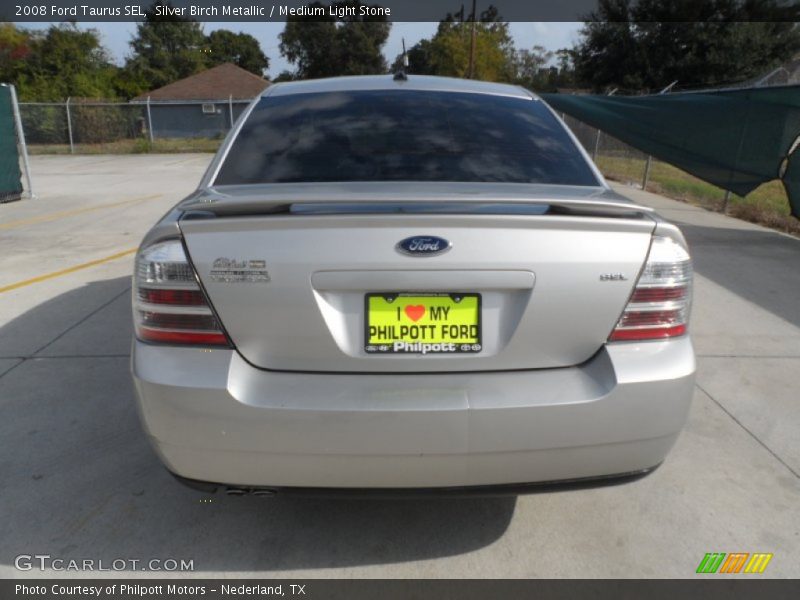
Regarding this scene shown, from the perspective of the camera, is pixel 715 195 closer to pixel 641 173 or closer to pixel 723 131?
pixel 641 173

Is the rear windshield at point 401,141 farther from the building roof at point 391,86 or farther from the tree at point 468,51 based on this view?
the tree at point 468,51

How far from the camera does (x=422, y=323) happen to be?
1977 millimetres

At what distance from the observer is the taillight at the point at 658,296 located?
6.70ft

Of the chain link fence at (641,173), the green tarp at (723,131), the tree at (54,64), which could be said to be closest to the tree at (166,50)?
the tree at (54,64)

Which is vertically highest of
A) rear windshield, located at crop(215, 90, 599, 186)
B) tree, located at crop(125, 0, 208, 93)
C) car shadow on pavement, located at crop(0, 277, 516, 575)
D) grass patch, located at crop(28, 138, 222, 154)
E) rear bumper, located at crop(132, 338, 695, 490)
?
tree, located at crop(125, 0, 208, 93)

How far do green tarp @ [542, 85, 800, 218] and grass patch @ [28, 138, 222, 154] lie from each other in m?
20.5

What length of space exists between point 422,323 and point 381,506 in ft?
3.46

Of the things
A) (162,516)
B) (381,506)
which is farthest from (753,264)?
(162,516)

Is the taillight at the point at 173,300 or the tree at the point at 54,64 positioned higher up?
the tree at the point at 54,64

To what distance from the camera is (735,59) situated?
3694 centimetres

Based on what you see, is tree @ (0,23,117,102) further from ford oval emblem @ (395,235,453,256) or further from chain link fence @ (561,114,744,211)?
ford oval emblem @ (395,235,453,256)

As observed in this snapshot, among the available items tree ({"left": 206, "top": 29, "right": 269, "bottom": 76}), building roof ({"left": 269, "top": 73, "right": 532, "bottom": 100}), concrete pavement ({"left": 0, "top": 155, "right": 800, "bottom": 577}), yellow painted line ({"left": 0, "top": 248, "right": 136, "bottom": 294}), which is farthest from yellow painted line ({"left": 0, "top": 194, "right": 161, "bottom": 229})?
tree ({"left": 206, "top": 29, "right": 269, "bottom": 76})

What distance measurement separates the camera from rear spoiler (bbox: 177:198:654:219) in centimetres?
199

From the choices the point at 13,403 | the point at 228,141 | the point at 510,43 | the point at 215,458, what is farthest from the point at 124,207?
the point at 510,43
